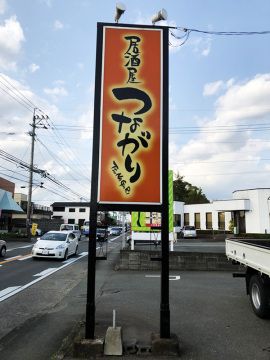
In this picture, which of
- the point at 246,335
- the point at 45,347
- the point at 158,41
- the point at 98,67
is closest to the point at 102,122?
the point at 98,67

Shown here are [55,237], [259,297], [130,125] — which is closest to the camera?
[130,125]

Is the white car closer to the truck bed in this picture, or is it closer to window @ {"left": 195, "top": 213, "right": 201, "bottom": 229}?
the truck bed

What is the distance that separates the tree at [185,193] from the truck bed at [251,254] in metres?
62.7

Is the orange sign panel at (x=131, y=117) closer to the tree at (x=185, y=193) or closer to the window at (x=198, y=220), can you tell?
the window at (x=198, y=220)

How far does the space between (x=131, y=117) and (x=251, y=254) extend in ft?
12.1

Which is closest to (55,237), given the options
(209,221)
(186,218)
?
(209,221)

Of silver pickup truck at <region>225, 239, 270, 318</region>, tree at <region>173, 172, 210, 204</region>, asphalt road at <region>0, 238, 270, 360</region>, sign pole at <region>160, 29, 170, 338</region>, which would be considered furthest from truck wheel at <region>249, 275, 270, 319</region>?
tree at <region>173, 172, 210, 204</region>

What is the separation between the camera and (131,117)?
183 inches

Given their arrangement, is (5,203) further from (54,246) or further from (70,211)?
(70,211)

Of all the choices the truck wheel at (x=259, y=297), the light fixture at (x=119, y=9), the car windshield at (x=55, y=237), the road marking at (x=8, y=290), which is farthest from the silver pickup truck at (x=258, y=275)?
the car windshield at (x=55, y=237)

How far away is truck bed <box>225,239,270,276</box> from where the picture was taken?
5008 millimetres

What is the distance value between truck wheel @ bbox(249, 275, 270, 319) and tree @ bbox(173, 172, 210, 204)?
63.9 metres

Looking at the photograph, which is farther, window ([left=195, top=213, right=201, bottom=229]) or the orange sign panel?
window ([left=195, top=213, right=201, bottom=229])

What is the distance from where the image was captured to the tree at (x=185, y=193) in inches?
2729
